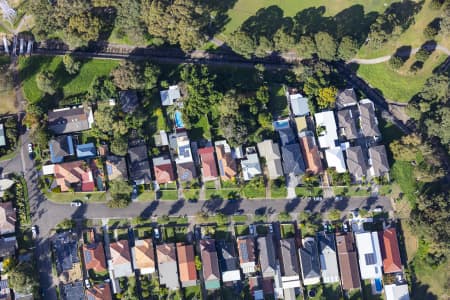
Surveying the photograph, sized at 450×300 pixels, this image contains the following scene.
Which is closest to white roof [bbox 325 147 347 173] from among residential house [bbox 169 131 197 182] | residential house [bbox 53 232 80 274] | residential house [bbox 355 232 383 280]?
residential house [bbox 355 232 383 280]

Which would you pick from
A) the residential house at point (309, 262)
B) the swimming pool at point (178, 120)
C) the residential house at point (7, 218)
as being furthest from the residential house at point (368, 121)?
the residential house at point (7, 218)

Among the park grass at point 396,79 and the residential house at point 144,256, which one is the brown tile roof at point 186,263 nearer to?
the residential house at point 144,256

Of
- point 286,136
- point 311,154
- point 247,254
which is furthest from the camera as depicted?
point 286,136

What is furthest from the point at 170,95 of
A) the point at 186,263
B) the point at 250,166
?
the point at 186,263

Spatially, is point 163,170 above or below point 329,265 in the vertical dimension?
above

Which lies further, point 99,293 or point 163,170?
point 163,170

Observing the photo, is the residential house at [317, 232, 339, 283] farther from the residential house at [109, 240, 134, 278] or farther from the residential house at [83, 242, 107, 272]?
the residential house at [83, 242, 107, 272]

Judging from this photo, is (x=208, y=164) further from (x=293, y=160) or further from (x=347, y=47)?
(x=347, y=47)
